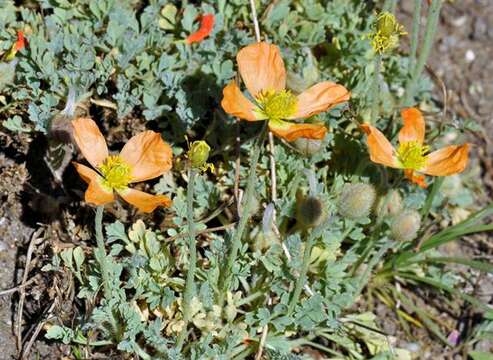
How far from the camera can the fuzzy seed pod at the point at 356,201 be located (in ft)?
9.96

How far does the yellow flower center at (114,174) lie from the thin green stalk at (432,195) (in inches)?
56.7

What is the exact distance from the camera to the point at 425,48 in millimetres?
3629

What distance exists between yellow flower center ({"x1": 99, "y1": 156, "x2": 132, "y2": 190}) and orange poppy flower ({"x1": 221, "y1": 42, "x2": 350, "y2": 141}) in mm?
468

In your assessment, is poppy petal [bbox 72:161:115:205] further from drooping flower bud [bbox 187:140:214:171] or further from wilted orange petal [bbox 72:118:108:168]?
drooping flower bud [bbox 187:140:214:171]

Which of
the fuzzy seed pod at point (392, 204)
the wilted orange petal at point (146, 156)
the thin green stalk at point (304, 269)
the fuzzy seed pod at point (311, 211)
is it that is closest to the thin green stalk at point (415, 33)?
the fuzzy seed pod at point (392, 204)

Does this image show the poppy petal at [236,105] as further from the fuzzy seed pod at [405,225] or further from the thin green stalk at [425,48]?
the thin green stalk at [425,48]

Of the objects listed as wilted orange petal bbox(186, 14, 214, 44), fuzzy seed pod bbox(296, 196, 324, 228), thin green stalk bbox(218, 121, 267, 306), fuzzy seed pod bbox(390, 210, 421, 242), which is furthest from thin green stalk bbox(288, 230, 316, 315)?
wilted orange petal bbox(186, 14, 214, 44)

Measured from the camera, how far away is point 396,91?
Result: 4098mm

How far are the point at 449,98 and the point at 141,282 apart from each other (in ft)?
7.39

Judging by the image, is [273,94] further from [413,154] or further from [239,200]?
[413,154]

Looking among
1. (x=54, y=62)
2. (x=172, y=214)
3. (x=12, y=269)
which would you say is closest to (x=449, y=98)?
(x=172, y=214)

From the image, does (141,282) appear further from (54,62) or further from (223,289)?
(54,62)

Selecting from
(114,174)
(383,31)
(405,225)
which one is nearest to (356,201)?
(405,225)

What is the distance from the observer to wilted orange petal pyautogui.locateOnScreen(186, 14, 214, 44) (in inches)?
140
